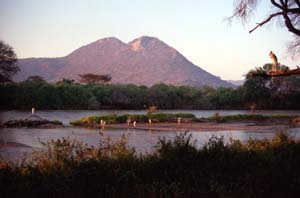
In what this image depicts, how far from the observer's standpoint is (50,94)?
208 feet

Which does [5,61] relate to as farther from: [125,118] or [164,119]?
[164,119]

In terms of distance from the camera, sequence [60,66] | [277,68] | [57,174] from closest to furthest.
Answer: [57,174] → [277,68] → [60,66]

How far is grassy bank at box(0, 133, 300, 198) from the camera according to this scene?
7070mm

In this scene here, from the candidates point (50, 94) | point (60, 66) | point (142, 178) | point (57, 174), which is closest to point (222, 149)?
point (142, 178)

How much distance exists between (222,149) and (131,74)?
158 metres

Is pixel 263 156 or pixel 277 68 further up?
pixel 277 68

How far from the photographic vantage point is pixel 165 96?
255 ft

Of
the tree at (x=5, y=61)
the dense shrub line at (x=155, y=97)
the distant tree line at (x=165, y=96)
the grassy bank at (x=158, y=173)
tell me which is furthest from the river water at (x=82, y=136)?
the distant tree line at (x=165, y=96)

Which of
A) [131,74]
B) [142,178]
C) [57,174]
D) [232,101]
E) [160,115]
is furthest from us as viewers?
[131,74]

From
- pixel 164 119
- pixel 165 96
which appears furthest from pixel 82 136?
pixel 165 96

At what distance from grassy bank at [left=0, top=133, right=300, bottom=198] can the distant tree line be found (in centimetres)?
5128

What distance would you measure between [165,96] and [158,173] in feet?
228

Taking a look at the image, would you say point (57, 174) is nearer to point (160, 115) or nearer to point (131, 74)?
point (160, 115)

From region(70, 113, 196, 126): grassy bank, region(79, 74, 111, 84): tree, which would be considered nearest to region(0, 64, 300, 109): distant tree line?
region(70, 113, 196, 126): grassy bank
